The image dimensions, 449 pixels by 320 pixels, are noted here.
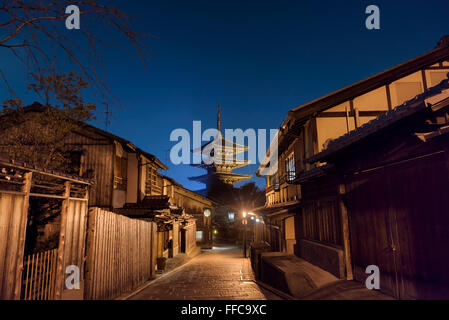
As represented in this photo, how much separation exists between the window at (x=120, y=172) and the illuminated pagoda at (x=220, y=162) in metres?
31.8

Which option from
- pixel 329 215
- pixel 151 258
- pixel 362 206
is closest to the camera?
pixel 362 206

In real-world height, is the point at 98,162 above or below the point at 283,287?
above

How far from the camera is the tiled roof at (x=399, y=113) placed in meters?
4.42

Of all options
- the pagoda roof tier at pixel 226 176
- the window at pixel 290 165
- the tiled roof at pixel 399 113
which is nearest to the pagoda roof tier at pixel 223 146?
the pagoda roof tier at pixel 226 176

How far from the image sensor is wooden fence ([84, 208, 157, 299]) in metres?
8.20

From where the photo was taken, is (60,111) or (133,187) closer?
(60,111)

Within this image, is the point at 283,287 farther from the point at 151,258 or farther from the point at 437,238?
the point at 151,258

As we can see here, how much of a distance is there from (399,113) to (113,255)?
9.81 meters

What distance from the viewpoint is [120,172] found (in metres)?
17.9

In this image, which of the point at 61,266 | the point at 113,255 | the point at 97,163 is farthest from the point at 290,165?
the point at 61,266

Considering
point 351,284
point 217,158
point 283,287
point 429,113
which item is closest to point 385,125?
point 429,113

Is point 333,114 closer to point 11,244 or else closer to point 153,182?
point 11,244

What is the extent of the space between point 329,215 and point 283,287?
3234 millimetres

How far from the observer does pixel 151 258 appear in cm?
1388
